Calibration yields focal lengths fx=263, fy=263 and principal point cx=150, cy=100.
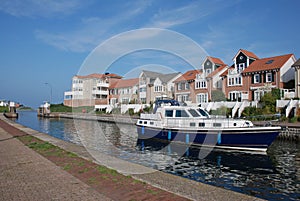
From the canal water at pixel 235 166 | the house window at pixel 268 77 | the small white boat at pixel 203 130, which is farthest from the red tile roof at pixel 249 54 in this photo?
the canal water at pixel 235 166

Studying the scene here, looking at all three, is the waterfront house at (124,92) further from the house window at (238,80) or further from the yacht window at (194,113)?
the yacht window at (194,113)

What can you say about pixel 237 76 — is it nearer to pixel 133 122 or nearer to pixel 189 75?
Result: pixel 189 75

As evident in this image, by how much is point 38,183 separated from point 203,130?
15.0m

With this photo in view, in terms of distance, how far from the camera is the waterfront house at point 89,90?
286 feet

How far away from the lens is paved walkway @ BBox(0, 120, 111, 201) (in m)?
7.16

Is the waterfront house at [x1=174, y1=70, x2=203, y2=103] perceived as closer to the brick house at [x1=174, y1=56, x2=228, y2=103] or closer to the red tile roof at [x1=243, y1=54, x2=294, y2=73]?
the brick house at [x1=174, y1=56, x2=228, y2=103]

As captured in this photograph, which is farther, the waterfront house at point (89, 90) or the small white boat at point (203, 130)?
the waterfront house at point (89, 90)

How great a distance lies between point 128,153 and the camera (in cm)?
2014

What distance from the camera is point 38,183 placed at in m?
8.31

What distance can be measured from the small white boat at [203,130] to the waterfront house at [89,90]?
61503 mm

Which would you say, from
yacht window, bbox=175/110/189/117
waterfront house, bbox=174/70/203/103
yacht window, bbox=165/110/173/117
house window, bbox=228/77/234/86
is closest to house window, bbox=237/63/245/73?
house window, bbox=228/77/234/86

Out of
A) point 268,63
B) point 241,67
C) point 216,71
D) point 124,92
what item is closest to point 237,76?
point 241,67

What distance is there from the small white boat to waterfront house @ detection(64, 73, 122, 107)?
61.5 metres

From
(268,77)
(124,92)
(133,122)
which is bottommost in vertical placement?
(133,122)
